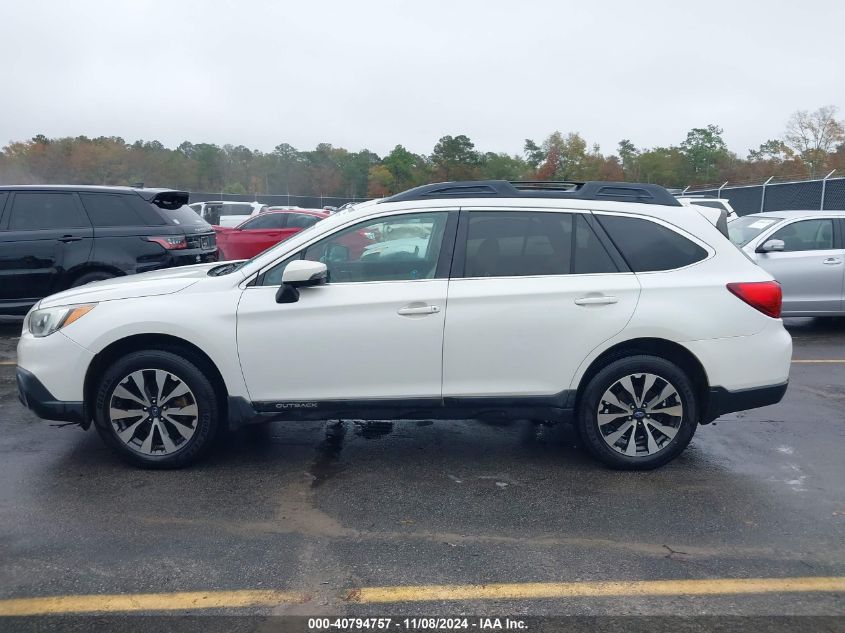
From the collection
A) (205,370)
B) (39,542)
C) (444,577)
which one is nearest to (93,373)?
(205,370)

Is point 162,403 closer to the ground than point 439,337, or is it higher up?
closer to the ground

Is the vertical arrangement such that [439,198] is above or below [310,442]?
above

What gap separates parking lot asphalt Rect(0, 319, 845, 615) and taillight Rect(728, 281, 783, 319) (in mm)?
1082

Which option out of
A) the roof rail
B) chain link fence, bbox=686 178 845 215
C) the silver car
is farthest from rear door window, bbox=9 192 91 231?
chain link fence, bbox=686 178 845 215

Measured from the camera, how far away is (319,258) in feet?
15.9

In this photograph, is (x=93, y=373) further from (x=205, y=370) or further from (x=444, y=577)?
(x=444, y=577)

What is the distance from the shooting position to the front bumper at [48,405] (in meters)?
4.78

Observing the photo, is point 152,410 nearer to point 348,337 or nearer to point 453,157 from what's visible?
A: point 348,337

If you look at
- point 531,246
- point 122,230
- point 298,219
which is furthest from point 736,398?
point 298,219

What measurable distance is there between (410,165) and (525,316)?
214 ft

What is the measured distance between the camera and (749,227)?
11.1 metres

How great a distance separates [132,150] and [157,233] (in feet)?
203

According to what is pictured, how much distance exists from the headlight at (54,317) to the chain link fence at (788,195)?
1965cm

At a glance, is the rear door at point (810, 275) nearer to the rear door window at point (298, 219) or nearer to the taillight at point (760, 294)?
the taillight at point (760, 294)
